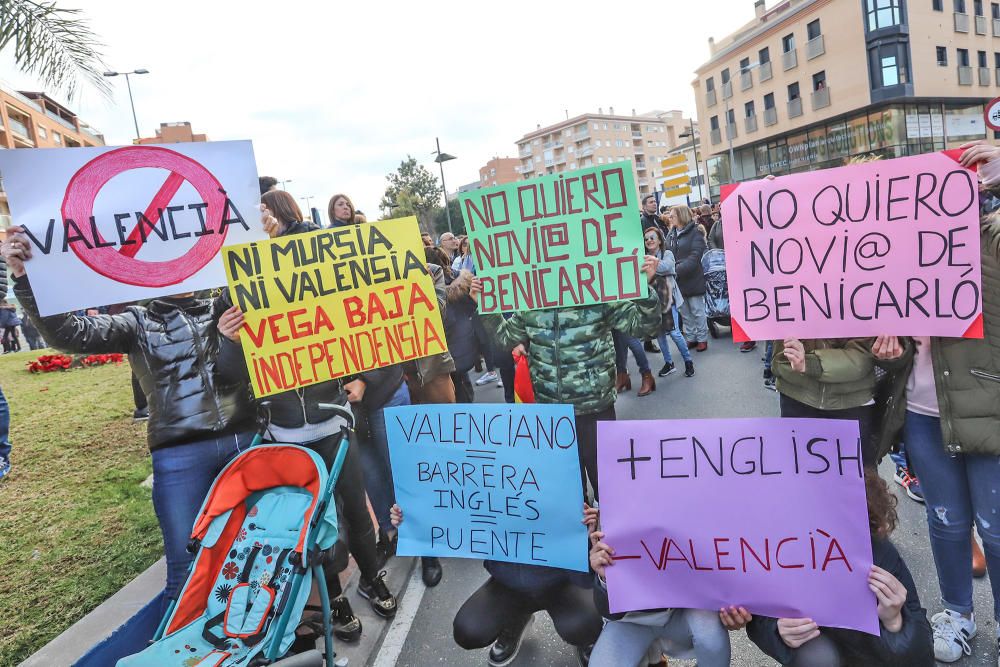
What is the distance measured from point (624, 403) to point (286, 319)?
4.83 m

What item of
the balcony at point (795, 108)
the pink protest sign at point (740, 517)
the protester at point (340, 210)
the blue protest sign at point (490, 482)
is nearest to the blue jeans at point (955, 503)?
the pink protest sign at point (740, 517)

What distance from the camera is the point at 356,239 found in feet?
9.07

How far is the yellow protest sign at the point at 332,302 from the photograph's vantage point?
2.62 m

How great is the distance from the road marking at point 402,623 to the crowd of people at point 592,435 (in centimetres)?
9

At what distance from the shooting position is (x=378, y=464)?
3.85 m

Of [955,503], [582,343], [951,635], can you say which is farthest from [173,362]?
[951,635]

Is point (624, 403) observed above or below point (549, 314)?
below

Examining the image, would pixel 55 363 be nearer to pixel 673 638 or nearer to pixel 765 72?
pixel 673 638

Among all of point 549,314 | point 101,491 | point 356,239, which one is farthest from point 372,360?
point 101,491

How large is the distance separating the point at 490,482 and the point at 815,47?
137ft

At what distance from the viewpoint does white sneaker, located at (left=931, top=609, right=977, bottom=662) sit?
95.4 inches

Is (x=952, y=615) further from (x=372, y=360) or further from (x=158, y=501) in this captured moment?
(x=158, y=501)

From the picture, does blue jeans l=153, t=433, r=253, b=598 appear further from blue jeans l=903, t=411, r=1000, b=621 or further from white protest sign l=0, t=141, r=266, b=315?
blue jeans l=903, t=411, r=1000, b=621

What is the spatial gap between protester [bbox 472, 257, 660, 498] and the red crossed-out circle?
1.65 metres
